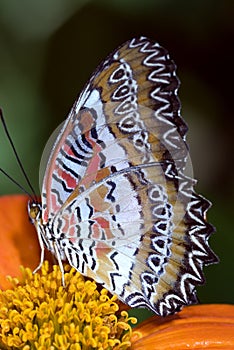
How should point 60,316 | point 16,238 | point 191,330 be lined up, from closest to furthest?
1. point 60,316
2. point 191,330
3. point 16,238

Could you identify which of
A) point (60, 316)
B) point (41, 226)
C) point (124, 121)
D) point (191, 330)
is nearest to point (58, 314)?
point (60, 316)

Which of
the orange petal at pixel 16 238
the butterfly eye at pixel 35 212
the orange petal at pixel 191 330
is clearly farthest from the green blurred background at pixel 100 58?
the butterfly eye at pixel 35 212

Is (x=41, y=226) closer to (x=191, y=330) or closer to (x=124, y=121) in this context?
(x=124, y=121)

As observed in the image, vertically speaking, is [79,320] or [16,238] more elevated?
[16,238]

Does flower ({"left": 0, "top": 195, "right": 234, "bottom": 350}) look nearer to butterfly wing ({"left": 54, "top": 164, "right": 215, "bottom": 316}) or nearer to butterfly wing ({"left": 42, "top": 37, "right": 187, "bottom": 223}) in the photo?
butterfly wing ({"left": 54, "top": 164, "right": 215, "bottom": 316})

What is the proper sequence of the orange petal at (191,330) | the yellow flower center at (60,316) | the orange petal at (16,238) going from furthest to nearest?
the orange petal at (16,238) < the orange petal at (191,330) < the yellow flower center at (60,316)

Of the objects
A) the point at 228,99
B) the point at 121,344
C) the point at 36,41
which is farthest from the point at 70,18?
the point at 121,344

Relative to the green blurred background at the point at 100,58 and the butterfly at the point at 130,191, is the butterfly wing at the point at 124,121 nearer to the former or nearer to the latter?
the butterfly at the point at 130,191
